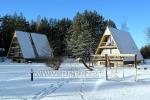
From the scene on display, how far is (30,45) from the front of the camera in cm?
5700

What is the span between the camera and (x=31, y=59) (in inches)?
2195

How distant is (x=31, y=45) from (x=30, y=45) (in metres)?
0.33

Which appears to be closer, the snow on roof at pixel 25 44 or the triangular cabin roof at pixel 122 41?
the triangular cabin roof at pixel 122 41

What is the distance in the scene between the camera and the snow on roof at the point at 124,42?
44.1m

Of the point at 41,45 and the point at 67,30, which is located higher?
the point at 67,30

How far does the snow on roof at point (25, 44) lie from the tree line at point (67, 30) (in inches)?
158

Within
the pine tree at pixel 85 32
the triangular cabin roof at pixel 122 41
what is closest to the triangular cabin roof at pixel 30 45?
the pine tree at pixel 85 32

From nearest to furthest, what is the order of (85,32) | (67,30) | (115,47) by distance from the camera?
(115,47), (85,32), (67,30)

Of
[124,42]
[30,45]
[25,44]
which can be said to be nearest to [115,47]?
[124,42]

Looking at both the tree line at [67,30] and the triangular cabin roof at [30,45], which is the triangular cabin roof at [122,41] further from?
the triangular cabin roof at [30,45]

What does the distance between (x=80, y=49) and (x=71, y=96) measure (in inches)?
1600

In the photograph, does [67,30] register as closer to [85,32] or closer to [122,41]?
[85,32]

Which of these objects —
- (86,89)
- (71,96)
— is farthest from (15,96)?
(86,89)

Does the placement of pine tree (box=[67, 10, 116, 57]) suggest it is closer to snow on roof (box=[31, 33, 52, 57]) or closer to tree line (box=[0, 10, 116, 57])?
tree line (box=[0, 10, 116, 57])
